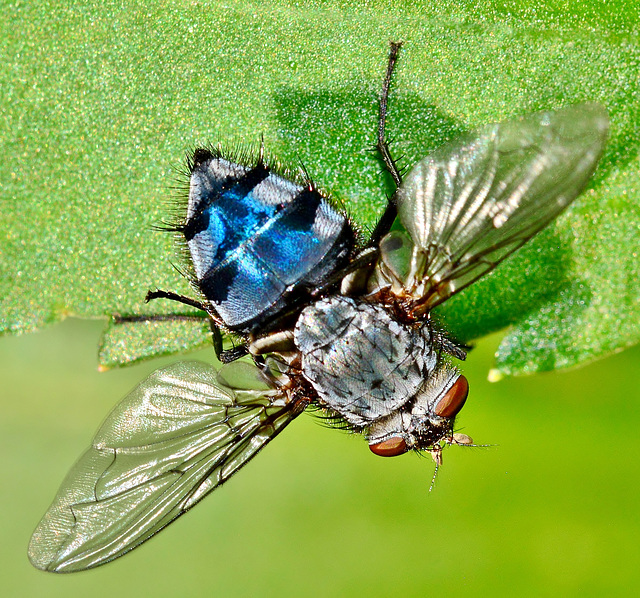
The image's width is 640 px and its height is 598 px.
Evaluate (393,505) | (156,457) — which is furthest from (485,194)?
(156,457)

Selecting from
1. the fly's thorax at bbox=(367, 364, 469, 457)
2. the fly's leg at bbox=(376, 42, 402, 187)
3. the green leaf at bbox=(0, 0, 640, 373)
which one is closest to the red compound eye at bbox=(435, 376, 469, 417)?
the fly's thorax at bbox=(367, 364, 469, 457)

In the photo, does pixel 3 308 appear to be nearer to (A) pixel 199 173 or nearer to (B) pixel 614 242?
(A) pixel 199 173

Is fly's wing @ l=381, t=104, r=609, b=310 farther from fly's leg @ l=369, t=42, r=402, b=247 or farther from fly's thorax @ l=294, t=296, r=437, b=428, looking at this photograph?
fly's thorax @ l=294, t=296, r=437, b=428

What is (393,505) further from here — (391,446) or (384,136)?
(384,136)

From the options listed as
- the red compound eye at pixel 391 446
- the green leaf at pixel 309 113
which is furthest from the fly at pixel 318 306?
the green leaf at pixel 309 113

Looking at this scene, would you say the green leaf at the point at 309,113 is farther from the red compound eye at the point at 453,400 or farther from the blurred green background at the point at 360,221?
the red compound eye at the point at 453,400
